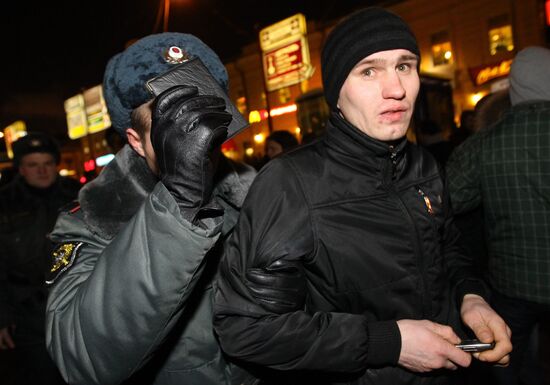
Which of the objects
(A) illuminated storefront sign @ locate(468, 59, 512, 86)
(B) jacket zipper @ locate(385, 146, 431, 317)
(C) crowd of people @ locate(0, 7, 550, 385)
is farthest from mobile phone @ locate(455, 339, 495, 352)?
(A) illuminated storefront sign @ locate(468, 59, 512, 86)

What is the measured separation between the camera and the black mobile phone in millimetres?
1020

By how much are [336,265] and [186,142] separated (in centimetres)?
74

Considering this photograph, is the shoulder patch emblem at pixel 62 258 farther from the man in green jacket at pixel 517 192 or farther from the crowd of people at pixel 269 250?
the man in green jacket at pixel 517 192

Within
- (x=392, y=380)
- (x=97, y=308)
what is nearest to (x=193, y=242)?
(x=97, y=308)

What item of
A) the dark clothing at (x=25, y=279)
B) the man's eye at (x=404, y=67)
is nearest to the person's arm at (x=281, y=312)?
the man's eye at (x=404, y=67)

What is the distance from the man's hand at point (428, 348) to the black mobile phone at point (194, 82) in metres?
0.89

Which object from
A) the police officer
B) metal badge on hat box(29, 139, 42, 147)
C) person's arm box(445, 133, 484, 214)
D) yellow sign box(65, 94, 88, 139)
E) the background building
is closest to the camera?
person's arm box(445, 133, 484, 214)

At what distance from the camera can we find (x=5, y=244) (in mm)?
3068

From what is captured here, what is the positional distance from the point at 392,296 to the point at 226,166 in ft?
2.84

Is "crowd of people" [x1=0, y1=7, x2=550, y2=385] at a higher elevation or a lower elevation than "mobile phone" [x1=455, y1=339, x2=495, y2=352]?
higher

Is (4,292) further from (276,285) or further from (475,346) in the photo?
(475,346)

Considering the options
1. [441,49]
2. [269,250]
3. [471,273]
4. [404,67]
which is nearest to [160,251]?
[269,250]

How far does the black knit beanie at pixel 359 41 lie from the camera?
57.7 inches

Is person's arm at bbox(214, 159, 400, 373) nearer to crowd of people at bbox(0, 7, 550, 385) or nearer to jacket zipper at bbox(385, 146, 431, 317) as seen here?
crowd of people at bbox(0, 7, 550, 385)
